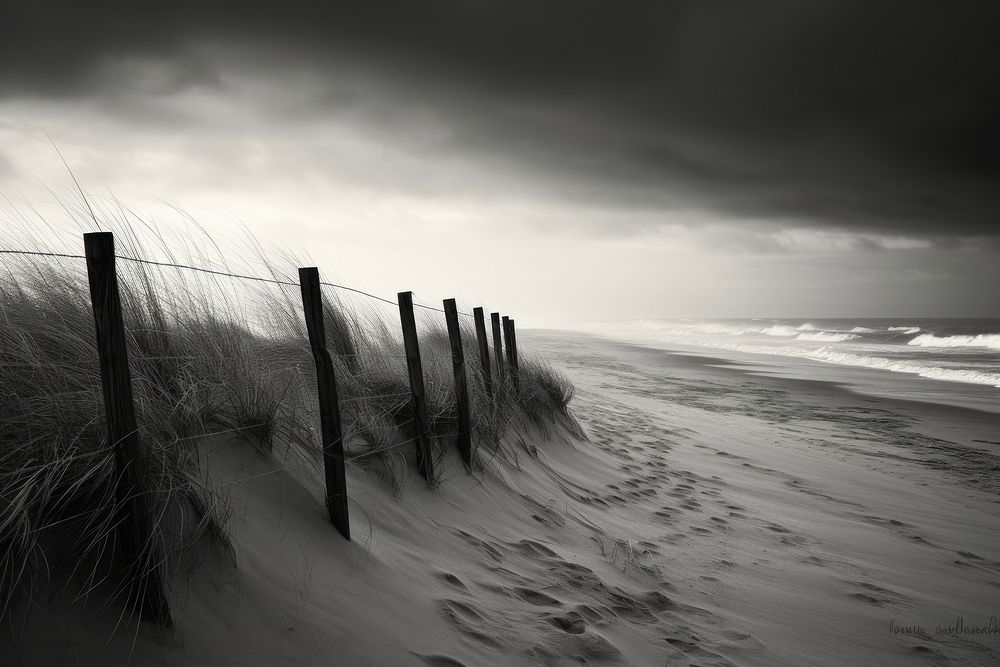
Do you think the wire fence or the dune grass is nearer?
the dune grass

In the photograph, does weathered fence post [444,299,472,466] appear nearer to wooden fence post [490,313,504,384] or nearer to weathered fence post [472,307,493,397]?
weathered fence post [472,307,493,397]

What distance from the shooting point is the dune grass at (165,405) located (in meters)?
2.04

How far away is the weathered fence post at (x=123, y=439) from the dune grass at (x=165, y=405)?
0.04 metres

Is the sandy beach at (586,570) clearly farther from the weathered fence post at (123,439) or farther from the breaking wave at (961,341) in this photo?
the breaking wave at (961,341)

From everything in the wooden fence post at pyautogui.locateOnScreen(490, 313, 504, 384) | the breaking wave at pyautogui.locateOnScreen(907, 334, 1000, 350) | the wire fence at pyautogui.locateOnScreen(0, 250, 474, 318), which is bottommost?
the breaking wave at pyautogui.locateOnScreen(907, 334, 1000, 350)

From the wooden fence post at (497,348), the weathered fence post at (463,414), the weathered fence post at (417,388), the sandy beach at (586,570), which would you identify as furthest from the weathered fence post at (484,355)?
the weathered fence post at (417,388)

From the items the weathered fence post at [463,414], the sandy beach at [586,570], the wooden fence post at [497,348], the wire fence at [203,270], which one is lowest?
the sandy beach at [586,570]

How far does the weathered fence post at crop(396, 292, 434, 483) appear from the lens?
4.09 metres

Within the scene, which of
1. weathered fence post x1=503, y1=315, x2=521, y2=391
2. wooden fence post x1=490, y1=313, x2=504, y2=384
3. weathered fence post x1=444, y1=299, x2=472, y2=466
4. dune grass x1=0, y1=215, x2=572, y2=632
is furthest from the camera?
weathered fence post x1=503, y1=315, x2=521, y2=391

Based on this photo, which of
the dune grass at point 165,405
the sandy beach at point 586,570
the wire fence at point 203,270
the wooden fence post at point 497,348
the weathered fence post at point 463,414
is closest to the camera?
the dune grass at point 165,405

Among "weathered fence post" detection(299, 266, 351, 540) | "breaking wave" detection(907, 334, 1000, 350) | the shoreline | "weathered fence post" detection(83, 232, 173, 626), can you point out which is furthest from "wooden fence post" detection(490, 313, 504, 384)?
"breaking wave" detection(907, 334, 1000, 350)

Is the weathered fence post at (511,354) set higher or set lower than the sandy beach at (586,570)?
higher

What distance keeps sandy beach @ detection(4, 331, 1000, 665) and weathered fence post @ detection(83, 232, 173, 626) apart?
0.13 metres

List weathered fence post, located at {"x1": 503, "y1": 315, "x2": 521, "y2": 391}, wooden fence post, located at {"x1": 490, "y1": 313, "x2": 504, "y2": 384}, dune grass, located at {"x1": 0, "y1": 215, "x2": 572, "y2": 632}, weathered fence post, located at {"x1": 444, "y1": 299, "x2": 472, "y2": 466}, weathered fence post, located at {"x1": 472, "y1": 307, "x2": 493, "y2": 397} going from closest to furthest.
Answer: dune grass, located at {"x1": 0, "y1": 215, "x2": 572, "y2": 632}
weathered fence post, located at {"x1": 444, "y1": 299, "x2": 472, "y2": 466}
weathered fence post, located at {"x1": 472, "y1": 307, "x2": 493, "y2": 397}
wooden fence post, located at {"x1": 490, "y1": 313, "x2": 504, "y2": 384}
weathered fence post, located at {"x1": 503, "y1": 315, "x2": 521, "y2": 391}
